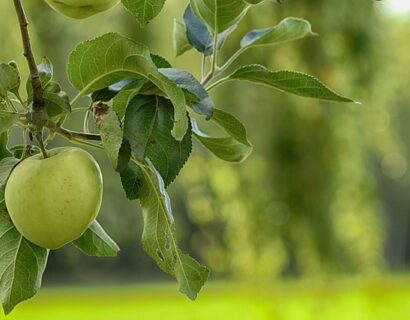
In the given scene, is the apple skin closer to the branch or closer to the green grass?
the branch

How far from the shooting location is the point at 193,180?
143 inches

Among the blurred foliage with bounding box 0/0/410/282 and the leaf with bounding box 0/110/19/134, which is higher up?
the leaf with bounding box 0/110/19/134

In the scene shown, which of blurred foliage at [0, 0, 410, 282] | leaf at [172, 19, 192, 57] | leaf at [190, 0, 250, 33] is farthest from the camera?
blurred foliage at [0, 0, 410, 282]

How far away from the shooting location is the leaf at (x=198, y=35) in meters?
0.72

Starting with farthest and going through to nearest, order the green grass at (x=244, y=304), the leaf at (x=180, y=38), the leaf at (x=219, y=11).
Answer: the green grass at (x=244, y=304)
the leaf at (x=180, y=38)
the leaf at (x=219, y=11)

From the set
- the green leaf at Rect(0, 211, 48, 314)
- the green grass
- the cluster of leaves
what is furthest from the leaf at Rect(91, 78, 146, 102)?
the green grass

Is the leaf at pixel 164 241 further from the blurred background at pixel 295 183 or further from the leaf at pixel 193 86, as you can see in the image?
the blurred background at pixel 295 183

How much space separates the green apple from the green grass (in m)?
1.99

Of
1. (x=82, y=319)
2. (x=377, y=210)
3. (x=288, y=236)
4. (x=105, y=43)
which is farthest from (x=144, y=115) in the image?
(x=377, y=210)

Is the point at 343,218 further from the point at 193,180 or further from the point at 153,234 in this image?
the point at 153,234

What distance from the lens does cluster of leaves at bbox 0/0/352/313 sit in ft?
1.78

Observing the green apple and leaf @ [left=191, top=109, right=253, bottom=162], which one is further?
leaf @ [left=191, top=109, right=253, bottom=162]

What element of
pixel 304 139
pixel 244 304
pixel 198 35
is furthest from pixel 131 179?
pixel 304 139

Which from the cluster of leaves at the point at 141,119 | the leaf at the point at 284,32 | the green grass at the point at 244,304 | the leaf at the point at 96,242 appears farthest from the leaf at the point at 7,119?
the green grass at the point at 244,304
